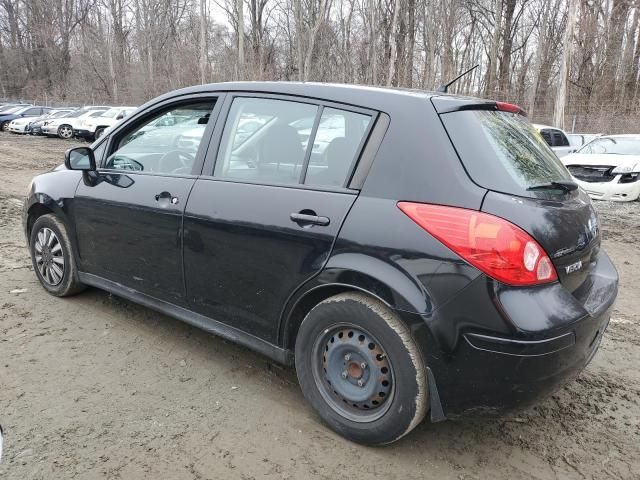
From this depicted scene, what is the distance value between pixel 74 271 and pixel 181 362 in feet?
4.34

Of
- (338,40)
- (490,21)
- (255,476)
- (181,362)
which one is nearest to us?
(255,476)

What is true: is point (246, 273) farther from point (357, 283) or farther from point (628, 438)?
point (628, 438)

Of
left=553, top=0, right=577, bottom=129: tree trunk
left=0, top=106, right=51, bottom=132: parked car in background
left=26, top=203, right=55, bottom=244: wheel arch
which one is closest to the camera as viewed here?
left=26, top=203, right=55, bottom=244: wheel arch

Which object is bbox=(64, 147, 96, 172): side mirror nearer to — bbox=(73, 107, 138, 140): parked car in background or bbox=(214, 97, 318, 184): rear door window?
bbox=(214, 97, 318, 184): rear door window

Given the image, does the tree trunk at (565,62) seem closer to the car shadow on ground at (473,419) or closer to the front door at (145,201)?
the car shadow on ground at (473,419)

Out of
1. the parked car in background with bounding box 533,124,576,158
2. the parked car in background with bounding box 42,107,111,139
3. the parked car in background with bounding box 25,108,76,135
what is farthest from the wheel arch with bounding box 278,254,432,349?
the parked car in background with bounding box 25,108,76,135

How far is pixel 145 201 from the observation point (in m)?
3.34

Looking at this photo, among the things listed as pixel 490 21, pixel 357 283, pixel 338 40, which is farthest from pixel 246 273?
pixel 338 40

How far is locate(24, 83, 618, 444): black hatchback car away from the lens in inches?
86.7

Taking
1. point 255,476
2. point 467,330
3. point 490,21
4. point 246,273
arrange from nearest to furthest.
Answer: point 467,330 < point 255,476 < point 246,273 < point 490,21

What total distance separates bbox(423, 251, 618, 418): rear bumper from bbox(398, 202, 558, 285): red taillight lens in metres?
0.06

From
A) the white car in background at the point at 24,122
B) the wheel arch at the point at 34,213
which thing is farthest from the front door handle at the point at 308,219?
the white car in background at the point at 24,122

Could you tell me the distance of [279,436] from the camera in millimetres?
2652

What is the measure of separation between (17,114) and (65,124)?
7.31 m
